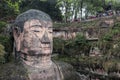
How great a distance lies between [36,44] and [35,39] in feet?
0.61

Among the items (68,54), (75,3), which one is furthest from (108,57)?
(75,3)

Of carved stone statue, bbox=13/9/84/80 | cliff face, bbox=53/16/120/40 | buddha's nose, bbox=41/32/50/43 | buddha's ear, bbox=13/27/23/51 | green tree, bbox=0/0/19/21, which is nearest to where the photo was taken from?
carved stone statue, bbox=13/9/84/80

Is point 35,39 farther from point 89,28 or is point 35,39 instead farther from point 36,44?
point 89,28

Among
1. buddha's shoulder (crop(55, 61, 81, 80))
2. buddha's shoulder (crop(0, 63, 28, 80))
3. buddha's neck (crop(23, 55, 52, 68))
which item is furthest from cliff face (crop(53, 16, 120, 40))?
buddha's shoulder (crop(0, 63, 28, 80))

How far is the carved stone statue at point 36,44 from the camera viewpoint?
868 cm

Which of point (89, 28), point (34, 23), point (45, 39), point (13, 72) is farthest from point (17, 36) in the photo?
point (89, 28)

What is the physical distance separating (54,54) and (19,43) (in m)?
6.23

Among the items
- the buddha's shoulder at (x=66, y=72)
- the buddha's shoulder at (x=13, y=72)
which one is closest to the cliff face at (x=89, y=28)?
the buddha's shoulder at (x=66, y=72)

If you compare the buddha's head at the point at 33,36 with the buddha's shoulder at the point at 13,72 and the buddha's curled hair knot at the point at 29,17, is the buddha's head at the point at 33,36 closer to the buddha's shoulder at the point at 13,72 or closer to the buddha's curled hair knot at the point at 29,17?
the buddha's curled hair knot at the point at 29,17

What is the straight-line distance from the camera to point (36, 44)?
873cm

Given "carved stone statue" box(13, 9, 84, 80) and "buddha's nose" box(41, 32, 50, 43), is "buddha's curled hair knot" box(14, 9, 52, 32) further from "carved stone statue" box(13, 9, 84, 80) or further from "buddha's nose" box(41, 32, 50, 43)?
"buddha's nose" box(41, 32, 50, 43)

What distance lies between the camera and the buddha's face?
8703 mm

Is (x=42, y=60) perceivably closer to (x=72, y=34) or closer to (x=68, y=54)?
(x=68, y=54)

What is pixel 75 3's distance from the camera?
20797 mm
